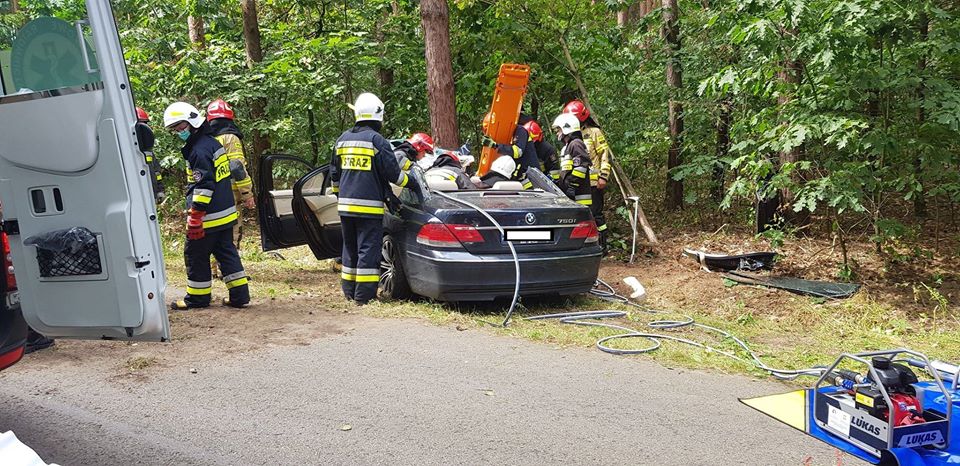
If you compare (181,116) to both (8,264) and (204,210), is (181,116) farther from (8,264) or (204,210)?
(8,264)

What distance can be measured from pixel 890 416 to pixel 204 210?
5.81 metres

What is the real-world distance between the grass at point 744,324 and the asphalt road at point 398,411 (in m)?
0.50

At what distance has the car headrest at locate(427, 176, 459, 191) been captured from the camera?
772cm

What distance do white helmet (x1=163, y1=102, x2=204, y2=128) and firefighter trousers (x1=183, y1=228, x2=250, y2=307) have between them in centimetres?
103

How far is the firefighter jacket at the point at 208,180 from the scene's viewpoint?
6793 millimetres

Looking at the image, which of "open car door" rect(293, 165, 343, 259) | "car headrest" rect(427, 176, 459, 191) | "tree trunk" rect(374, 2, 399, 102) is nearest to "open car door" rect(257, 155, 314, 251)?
"open car door" rect(293, 165, 343, 259)

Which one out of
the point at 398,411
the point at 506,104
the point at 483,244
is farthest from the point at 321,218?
the point at 398,411

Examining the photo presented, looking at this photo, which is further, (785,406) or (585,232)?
(585,232)

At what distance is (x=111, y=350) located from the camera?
5504mm

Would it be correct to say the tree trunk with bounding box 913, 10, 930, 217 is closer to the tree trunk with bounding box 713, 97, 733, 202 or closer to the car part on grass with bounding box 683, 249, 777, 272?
the car part on grass with bounding box 683, 249, 777, 272

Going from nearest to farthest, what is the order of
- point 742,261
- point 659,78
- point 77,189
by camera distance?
point 77,189, point 742,261, point 659,78

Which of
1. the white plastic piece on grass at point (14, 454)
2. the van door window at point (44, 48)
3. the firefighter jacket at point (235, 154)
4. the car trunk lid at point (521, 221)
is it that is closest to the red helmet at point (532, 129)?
the car trunk lid at point (521, 221)

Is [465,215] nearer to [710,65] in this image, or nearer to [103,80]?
[103,80]

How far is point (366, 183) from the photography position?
7.23 meters
